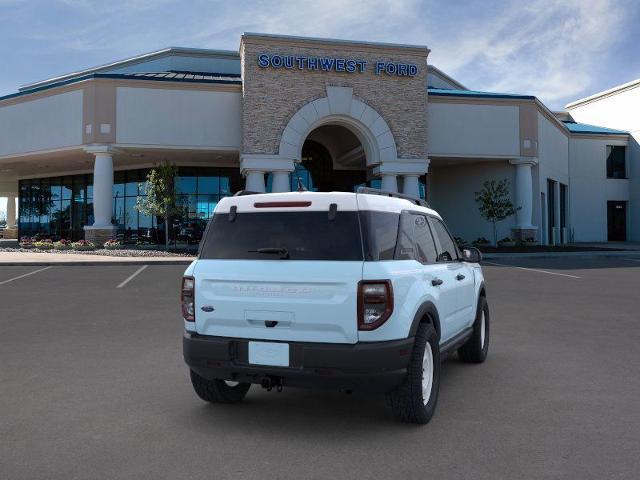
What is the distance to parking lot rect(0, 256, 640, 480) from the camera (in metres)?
3.75

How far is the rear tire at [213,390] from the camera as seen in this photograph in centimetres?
492

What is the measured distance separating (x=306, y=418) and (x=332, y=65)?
25146mm

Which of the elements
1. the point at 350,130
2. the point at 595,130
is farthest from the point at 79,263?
the point at 595,130

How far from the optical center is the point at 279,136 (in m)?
27.8

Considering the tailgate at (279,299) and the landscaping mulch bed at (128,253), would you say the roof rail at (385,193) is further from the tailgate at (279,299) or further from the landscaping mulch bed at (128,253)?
the landscaping mulch bed at (128,253)

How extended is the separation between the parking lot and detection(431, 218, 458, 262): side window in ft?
4.10

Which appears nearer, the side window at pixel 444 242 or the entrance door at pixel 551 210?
the side window at pixel 444 242

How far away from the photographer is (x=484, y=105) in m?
31.2

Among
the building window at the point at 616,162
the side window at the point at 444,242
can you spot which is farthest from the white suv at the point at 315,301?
the building window at the point at 616,162

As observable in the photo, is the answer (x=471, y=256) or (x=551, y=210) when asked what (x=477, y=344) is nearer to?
(x=471, y=256)

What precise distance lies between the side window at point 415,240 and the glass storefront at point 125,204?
24.4 metres

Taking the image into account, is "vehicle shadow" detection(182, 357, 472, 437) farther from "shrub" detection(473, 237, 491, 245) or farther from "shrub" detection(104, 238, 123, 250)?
"shrub" detection(473, 237, 491, 245)

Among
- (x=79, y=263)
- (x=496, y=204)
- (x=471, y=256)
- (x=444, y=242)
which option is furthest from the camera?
(x=496, y=204)

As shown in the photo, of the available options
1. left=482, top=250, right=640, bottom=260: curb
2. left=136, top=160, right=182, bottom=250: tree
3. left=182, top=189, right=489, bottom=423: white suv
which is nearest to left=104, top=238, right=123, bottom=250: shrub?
left=136, top=160, right=182, bottom=250: tree
